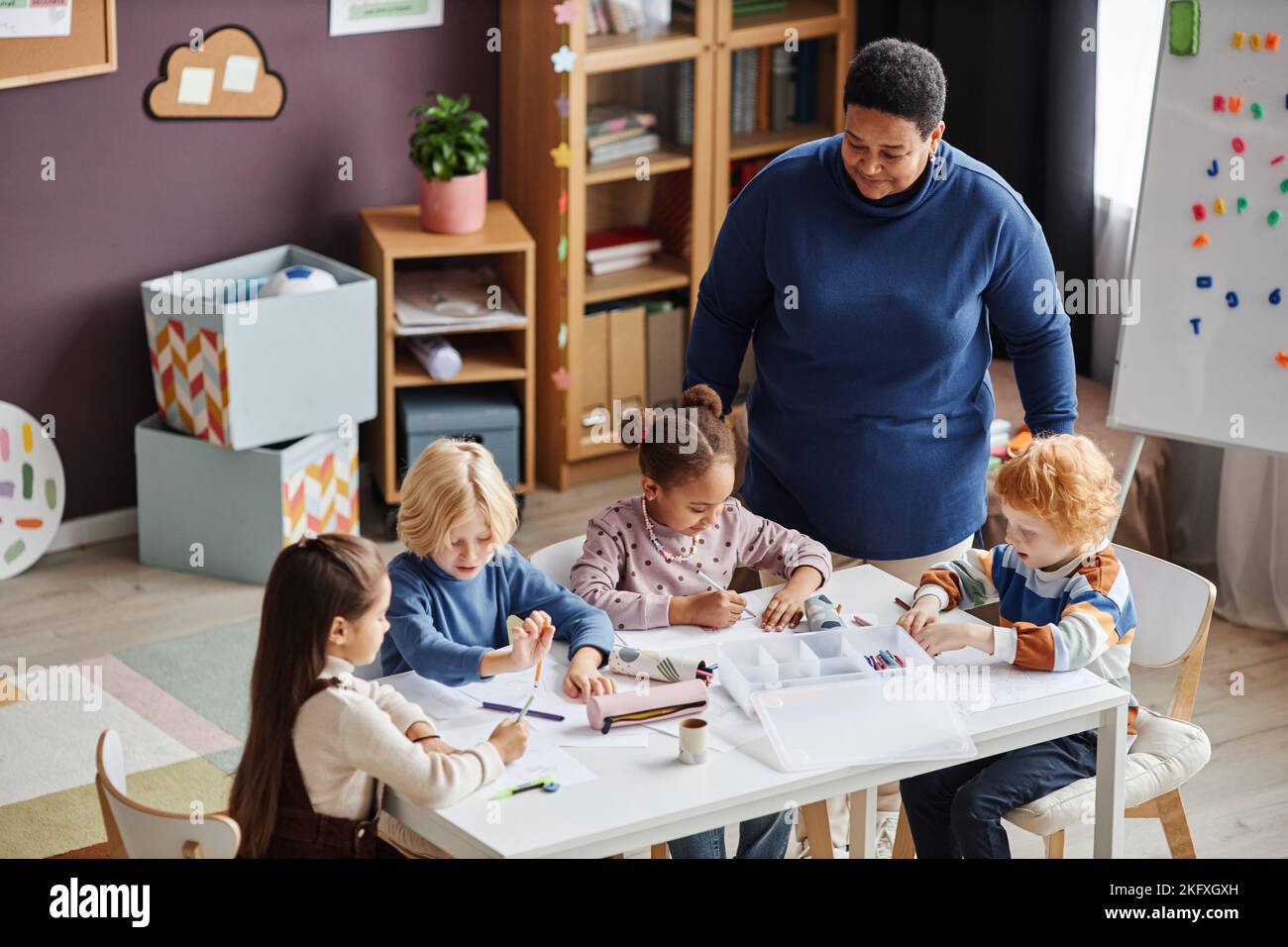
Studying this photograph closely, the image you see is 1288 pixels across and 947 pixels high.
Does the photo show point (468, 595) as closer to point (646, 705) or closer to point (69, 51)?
point (646, 705)

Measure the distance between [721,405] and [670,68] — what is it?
2.16 metres

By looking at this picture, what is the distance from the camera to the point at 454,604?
7.34 ft

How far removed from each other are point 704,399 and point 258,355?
66.7 inches

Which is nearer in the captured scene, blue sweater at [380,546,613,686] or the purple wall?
blue sweater at [380,546,613,686]

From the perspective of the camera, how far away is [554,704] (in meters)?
2.12

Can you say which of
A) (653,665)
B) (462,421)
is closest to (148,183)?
(462,421)

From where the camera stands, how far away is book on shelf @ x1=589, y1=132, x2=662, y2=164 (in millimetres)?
4316

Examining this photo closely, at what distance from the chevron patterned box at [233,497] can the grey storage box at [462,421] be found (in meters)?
0.19

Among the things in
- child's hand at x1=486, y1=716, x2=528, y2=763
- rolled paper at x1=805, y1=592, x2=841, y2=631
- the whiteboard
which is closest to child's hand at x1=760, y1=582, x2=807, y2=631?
rolled paper at x1=805, y1=592, x2=841, y2=631

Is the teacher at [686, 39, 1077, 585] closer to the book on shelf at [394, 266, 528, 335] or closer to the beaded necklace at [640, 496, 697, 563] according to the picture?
the beaded necklace at [640, 496, 697, 563]

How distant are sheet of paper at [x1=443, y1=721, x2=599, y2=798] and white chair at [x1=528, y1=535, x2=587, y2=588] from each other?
47 cm

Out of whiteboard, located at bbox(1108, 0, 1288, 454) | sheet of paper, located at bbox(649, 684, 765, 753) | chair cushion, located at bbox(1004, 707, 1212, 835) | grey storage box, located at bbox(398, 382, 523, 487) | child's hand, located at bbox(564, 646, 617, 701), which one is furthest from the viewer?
grey storage box, located at bbox(398, 382, 523, 487)
